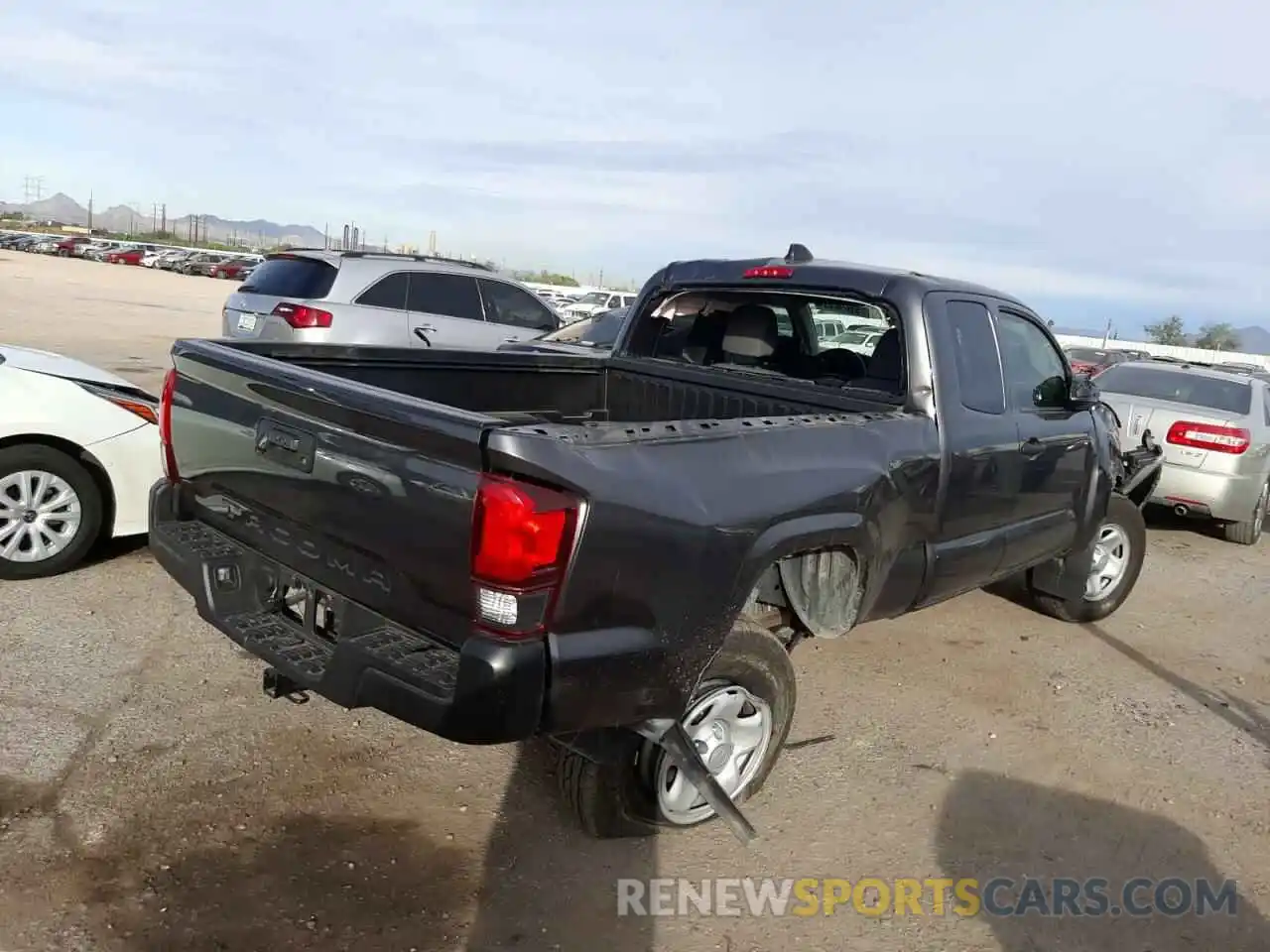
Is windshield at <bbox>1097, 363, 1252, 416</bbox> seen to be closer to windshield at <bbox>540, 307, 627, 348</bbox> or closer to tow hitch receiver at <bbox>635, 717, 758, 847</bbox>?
Answer: windshield at <bbox>540, 307, 627, 348</bbox>

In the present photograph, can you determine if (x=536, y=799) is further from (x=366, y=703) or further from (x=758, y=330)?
(x=758, y=330)

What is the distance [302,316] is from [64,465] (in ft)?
15.8

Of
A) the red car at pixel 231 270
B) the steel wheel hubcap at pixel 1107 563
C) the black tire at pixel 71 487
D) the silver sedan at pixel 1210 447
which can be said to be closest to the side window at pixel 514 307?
the silver sedan at pixel 1210 447

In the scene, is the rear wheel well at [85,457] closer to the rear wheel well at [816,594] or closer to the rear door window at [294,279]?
the rear wheel well at [816,594]

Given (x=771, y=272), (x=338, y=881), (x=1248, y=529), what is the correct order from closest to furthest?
1. (x=338, y=881)
2. (x=771, y=272)
3. (x=1248, y=529)

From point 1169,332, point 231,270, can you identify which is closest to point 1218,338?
point 1169,332

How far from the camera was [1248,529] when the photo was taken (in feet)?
28.2

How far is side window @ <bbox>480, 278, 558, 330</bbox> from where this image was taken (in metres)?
11.2

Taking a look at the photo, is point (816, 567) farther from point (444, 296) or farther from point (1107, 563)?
point (444, 296)

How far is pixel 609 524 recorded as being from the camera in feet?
8.46

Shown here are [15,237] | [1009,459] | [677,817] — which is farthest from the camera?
[15,237]

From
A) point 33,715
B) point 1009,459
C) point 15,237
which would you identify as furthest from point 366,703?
point 15,237

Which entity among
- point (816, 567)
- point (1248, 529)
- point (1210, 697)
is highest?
point (816, 567)

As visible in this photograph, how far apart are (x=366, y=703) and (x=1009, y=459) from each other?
120 inches
